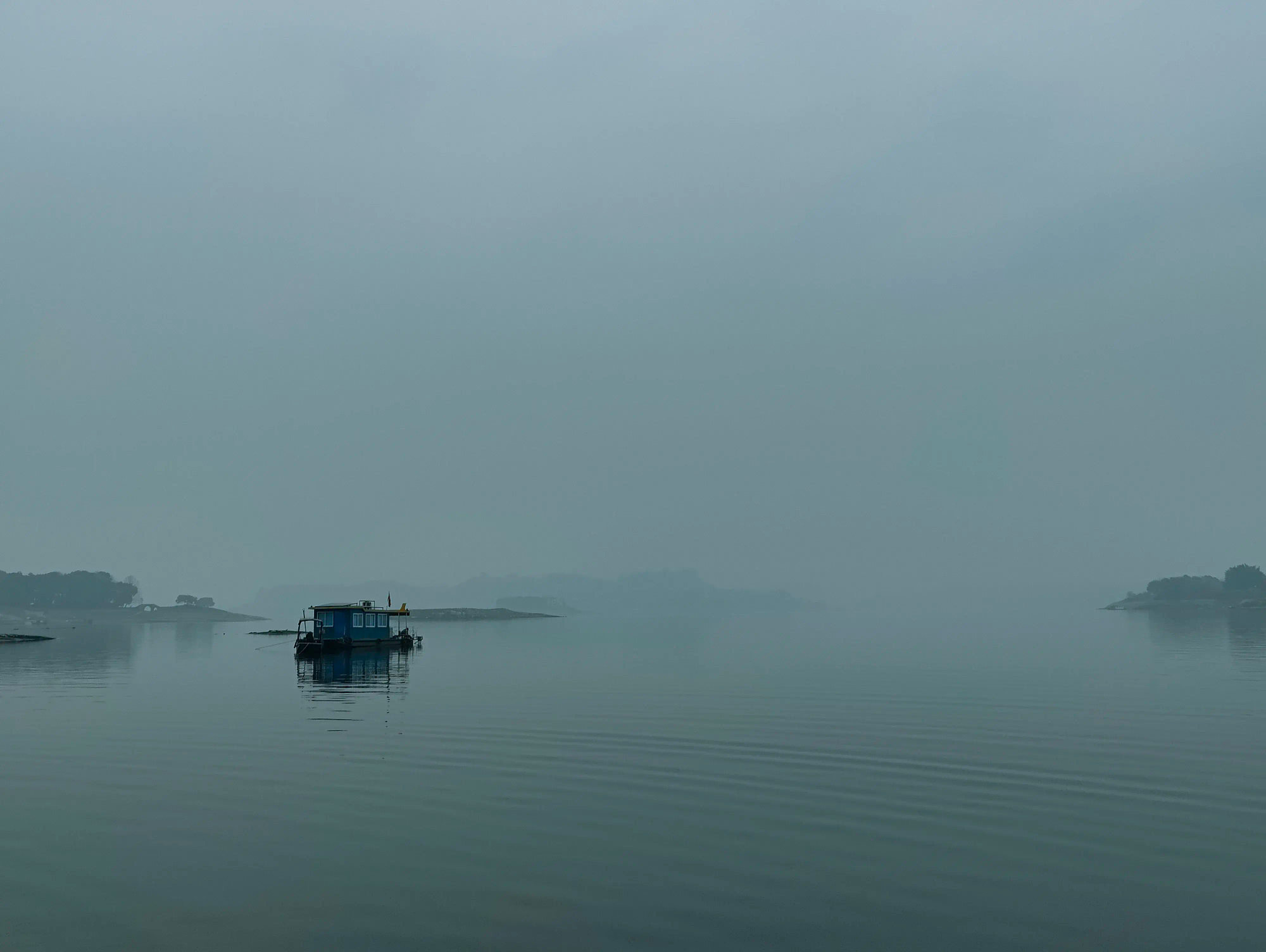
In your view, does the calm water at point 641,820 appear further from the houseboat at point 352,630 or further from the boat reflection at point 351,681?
the houseboat at point 352,630

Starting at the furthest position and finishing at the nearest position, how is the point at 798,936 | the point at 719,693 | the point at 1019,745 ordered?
the point at 719,693, the point at 1019,745, the point at 798,936

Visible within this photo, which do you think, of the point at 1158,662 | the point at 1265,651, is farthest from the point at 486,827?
the point at 1265,651

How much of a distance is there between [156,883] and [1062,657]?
3611 inches

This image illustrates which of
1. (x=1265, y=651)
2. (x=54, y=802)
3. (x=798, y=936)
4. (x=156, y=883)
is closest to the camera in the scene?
(x=798, y=936)

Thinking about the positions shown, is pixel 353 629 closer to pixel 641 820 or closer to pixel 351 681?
pixel 351 681

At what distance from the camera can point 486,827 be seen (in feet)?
78.5

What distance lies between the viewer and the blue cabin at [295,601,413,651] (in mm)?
109875

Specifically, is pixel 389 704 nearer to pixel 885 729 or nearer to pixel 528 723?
pixel 528 723

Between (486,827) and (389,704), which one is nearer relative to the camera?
(486,827)

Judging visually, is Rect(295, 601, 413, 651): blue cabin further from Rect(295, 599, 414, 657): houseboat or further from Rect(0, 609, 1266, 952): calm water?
Rect(0, 609, 1266, 952): calm water

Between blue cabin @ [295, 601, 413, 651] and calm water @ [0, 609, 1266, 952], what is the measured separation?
5045 cm

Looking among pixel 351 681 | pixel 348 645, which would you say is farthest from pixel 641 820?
pixel 348 645

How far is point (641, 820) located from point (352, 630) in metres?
96.8

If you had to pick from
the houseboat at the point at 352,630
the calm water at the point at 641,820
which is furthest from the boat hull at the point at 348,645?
the calm water at the point at 641,820
